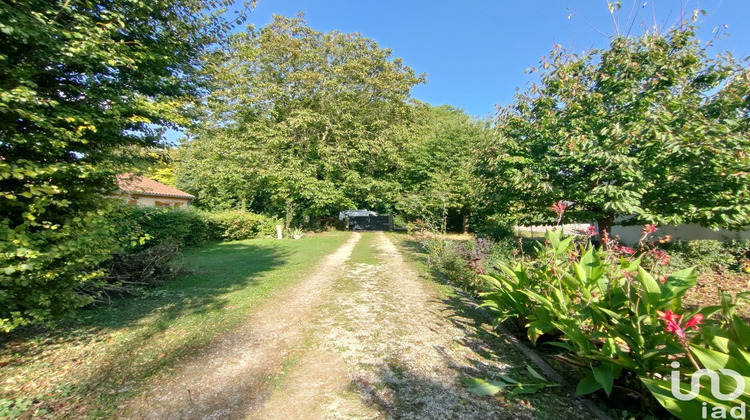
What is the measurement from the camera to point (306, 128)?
19109mm

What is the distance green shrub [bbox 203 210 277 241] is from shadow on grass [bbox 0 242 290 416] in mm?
9419

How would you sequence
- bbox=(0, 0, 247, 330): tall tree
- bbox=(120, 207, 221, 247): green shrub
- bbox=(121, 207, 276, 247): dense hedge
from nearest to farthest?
bbox=(0, 0, 247, 330): tall tree
bbox=(120, 207, 221, 247): green shrub
bbox=(121, 207, 276, 247): dense hedge

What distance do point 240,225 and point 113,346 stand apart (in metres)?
13.5

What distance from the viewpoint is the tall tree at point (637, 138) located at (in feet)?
17.4

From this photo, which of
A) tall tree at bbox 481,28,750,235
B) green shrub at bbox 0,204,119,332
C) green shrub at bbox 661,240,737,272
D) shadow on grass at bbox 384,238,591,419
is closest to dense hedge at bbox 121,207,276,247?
green shrub at bbox 0,204,119,332

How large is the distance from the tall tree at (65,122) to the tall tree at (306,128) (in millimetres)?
14638

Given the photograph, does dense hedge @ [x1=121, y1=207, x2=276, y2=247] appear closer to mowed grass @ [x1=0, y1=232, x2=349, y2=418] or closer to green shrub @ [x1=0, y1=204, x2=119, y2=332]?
mowed grass @ [x1=0, y1=232, x2=349, y2=418]

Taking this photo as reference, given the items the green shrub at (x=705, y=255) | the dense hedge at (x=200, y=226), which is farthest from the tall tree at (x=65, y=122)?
the green shrub at (x=705, y=255)

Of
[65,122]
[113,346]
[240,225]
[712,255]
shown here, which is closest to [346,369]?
[113,346]

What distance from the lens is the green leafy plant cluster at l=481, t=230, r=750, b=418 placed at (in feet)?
5.74

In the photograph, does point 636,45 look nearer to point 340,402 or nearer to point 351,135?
point 340,402

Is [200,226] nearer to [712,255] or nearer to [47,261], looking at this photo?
[47,261]

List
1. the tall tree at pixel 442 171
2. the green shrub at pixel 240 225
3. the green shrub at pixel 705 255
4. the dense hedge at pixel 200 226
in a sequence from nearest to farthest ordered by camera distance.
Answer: the green shrub at pixel 705 255
the dense hedge at pixel 200 226
the green shrub at pixel 240 225
the tall tree at pixel 442 171

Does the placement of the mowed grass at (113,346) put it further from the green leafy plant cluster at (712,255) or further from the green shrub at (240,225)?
the green leafy plant cluster at (712,255)
